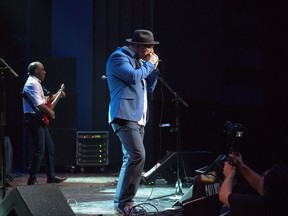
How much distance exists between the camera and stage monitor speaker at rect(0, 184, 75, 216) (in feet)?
11.6

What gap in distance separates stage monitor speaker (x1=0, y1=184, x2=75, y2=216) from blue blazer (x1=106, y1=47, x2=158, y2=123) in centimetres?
124

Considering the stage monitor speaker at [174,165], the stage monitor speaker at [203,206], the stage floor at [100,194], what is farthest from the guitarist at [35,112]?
the stage monitor speaker at [203,206]

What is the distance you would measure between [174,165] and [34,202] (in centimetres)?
432

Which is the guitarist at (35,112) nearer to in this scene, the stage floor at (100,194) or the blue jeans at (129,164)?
the stage floor at (100,194)

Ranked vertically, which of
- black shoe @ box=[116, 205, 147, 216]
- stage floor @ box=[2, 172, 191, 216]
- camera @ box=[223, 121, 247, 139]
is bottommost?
stage floor @ box=[2, 172, 191, 216]

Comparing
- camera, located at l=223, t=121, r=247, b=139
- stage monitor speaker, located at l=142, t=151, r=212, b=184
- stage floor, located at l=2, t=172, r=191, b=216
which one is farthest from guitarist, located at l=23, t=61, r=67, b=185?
camera, located at l=223, t=121, r=247, b=139

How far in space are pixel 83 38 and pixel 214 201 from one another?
706cm

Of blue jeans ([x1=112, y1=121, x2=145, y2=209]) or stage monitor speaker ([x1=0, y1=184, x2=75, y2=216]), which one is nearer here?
stage monitor speaker ([x1=0, y1=184, x2=75, y2=216])

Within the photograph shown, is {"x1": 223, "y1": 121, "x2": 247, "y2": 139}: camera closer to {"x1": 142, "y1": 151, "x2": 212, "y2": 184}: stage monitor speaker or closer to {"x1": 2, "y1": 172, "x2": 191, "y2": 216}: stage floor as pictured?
{"x1": 2, "y1": 172, "x2": 191, "y2": 216}: stage floor

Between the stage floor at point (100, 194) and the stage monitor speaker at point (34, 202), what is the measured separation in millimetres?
644

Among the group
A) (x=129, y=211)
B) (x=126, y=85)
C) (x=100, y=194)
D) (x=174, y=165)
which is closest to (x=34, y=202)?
(x=129, y=211)

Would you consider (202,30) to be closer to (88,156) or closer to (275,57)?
(275,57)

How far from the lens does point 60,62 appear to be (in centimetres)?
962

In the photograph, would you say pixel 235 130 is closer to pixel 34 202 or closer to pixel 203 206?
pixel 203 206
